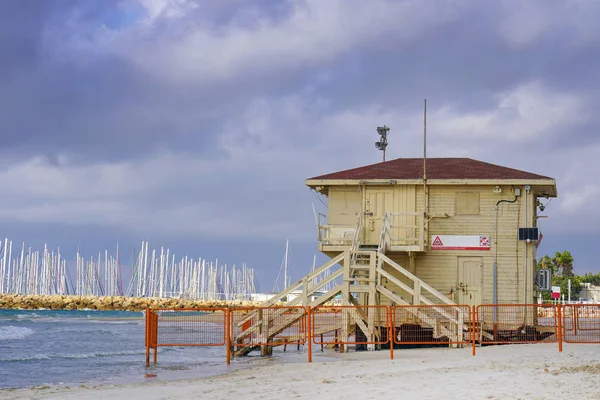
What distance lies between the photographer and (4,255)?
132 meters

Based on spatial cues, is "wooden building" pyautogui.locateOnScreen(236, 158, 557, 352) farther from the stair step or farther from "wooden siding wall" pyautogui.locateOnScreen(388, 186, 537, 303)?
the stair step

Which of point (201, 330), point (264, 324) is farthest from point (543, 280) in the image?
point (201, 330)

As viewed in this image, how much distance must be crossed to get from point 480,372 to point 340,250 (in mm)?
14145

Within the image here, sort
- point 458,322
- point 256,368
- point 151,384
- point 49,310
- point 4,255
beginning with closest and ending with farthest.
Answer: point 151,384 → point 256,368 → point 458,322 → point 49,310 → point 4,255

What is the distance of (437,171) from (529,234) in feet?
14.5

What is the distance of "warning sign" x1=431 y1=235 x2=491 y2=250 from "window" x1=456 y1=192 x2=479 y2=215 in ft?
3.08

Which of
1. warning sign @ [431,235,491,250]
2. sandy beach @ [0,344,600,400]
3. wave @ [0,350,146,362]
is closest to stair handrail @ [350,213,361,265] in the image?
warning sign @ [431,235,491,250]

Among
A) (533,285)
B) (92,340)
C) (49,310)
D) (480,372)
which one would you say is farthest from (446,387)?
(49,310)

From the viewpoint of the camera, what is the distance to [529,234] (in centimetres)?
2977

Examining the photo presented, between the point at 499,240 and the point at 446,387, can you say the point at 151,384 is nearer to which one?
the point at 446,387

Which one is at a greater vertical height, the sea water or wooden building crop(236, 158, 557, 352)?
wooden building crop(236, 158, 557, 352)

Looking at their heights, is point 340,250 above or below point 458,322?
above

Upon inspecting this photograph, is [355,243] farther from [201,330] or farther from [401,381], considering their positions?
[401,381]

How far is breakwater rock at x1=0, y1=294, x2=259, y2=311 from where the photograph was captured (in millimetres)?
125625
